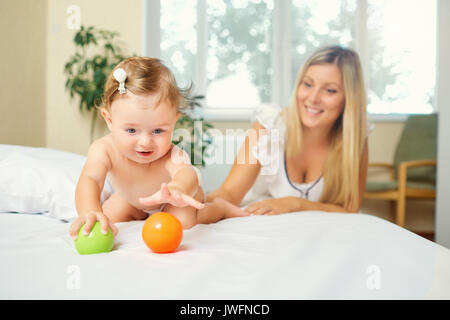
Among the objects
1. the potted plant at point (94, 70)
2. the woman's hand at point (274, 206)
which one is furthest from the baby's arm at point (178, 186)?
the potted plant at point (94, 70)

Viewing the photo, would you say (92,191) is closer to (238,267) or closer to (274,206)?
(238,267)

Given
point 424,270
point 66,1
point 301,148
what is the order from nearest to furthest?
point 424,270, point 301,148, point 66,1

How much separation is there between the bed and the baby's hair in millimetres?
346

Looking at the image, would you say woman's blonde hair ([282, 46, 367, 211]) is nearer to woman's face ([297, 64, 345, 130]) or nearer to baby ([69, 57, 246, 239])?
woman's face ([297, 64, 345, 130])

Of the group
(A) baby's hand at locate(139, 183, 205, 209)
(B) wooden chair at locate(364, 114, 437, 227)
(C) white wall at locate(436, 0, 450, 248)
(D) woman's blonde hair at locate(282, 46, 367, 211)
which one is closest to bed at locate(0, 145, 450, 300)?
(A) baby's hand at locate(139, 183, 205, 209)

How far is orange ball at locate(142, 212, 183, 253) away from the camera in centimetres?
78

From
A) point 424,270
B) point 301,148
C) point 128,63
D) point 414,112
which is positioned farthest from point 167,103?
point 414,112

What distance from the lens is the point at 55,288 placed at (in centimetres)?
58

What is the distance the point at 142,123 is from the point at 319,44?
9.90 feet

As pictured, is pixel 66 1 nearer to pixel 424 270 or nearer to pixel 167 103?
pixel 167 103

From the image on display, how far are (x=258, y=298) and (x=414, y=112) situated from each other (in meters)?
3.46

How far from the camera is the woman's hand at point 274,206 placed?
4.44 feet

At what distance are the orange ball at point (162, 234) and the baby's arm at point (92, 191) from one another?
0.09 m

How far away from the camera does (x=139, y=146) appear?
954 mm
